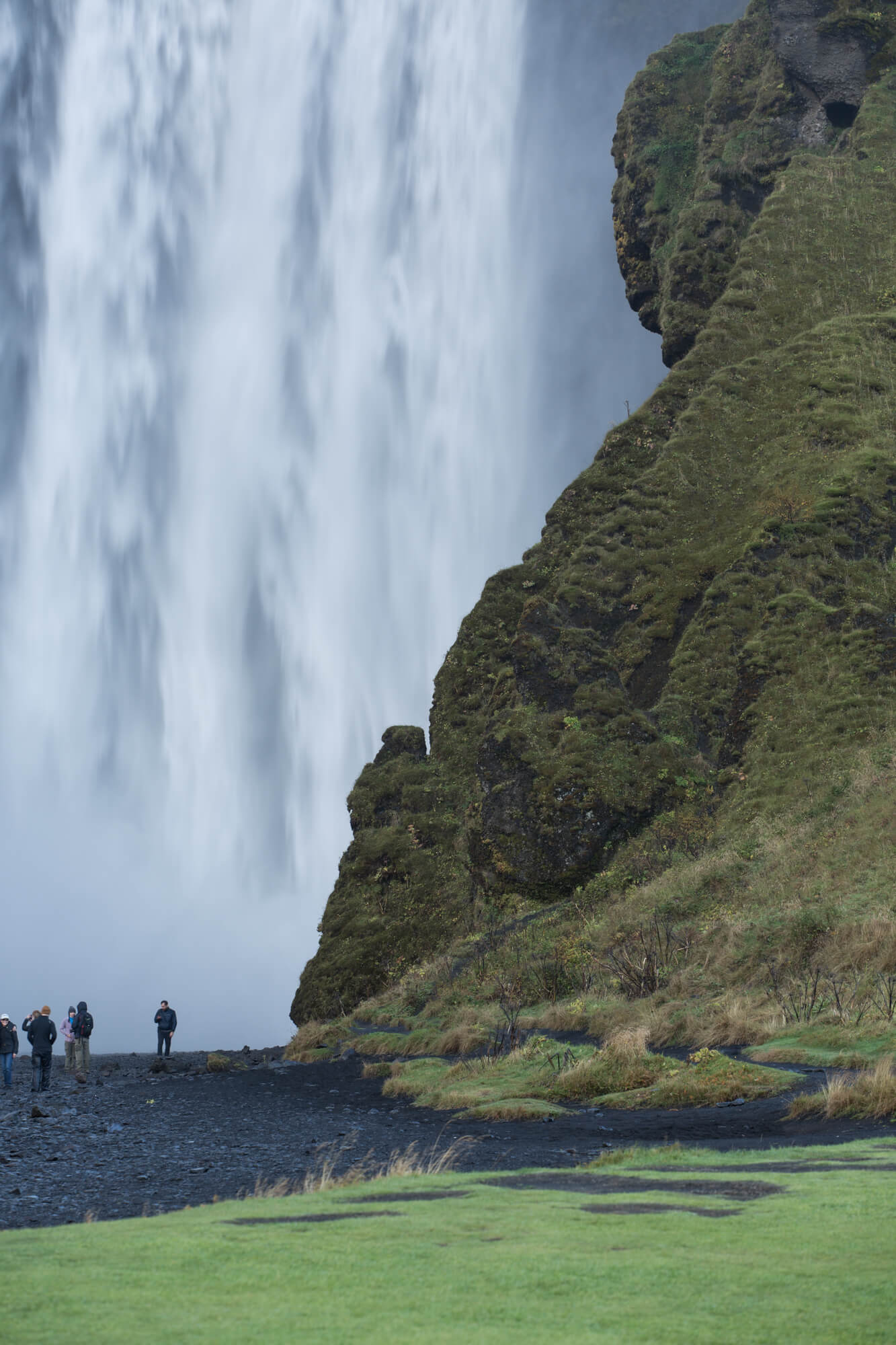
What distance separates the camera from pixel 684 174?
3014 inches

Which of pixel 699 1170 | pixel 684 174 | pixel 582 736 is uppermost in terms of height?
pixel 684 174

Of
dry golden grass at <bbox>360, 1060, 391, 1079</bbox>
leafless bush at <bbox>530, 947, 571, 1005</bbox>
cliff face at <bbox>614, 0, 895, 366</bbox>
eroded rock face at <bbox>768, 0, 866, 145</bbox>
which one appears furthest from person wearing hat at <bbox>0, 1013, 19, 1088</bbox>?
eroded rock face at <bbox>768, 0, 866, 145</bbox>

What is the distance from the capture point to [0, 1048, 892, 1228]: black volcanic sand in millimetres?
11703

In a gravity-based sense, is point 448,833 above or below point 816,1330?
above

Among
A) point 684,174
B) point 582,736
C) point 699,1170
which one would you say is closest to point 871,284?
point 684,174

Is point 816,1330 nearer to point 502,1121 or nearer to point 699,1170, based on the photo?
point 699,1170

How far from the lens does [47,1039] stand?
87.9ft

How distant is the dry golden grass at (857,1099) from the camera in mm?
13336

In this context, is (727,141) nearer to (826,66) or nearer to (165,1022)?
(826,66)

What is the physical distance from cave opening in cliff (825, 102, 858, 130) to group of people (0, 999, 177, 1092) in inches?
2611

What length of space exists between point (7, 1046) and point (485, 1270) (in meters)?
27.6

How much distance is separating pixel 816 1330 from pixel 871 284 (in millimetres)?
61768

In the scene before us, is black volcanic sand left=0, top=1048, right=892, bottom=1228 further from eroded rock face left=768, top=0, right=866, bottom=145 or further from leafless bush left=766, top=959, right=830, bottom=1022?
eroded rock face left=768, top=0, right=866, bottom=145

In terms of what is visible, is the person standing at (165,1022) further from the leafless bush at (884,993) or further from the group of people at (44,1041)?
the leafless bush at (884,993)
